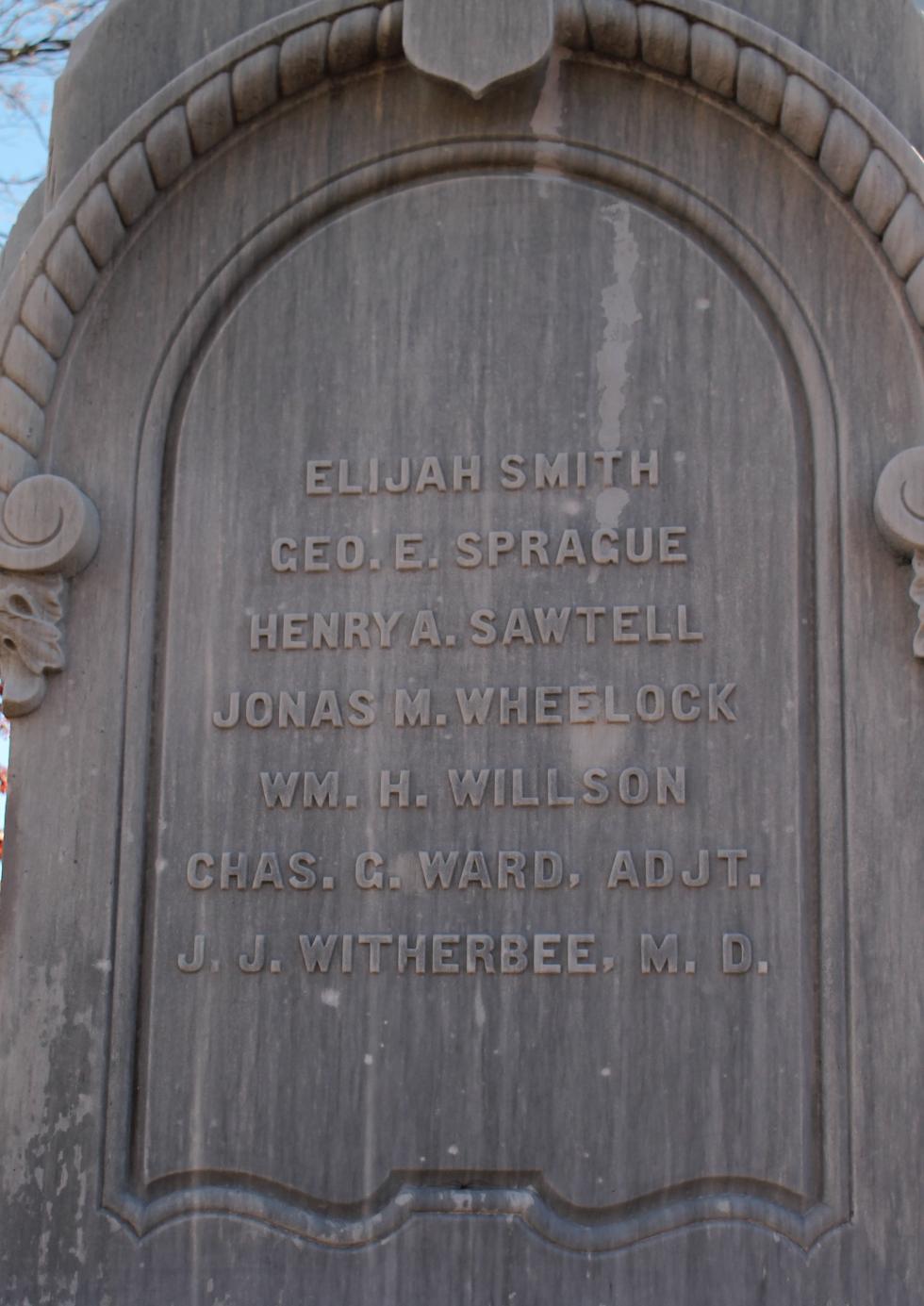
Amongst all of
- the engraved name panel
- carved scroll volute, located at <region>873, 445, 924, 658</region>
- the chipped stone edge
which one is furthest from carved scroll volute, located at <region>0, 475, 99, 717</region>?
carved scroll volute, located at <region>873, 445, 924, 658</region>

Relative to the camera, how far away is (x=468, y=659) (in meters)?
5.12

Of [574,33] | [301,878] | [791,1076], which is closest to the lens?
[791,1076]

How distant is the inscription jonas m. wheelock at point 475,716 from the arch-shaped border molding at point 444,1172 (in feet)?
0.70

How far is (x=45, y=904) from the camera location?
5.06 meters

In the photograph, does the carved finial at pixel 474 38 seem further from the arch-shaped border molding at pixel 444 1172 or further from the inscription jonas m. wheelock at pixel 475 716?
the inscription jonas m. wheelock at pixel 475 716

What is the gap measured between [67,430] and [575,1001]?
2229 mm

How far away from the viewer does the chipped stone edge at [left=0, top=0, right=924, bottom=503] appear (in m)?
5.20

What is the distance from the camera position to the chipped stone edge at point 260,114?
520 centimetres

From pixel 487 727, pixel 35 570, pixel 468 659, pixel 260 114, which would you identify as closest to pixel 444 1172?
pixel 487 727

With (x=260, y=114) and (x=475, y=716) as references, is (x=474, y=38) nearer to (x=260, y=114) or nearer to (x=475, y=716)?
(x=260, y=114)

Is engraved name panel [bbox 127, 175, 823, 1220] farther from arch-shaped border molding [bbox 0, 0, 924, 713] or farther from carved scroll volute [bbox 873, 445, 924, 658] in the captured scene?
arch-shaped border molding [bbox 0, 0, 924, 713]

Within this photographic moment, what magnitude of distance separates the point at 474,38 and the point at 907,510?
189cm

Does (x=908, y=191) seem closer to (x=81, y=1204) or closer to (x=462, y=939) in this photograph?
(x=462, y=939)

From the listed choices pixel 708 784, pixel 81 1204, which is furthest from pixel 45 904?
pixel 708 784
